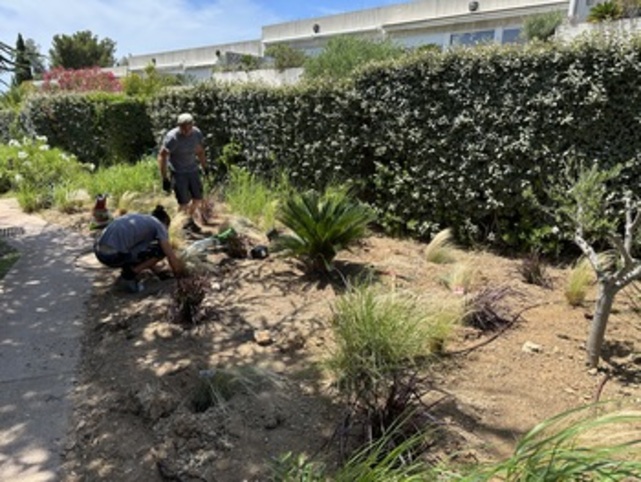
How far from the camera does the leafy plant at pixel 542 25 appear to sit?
16094 millimetres

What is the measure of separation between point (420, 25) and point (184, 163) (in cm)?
→ 1920

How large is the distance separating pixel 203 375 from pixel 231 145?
6955 millimetres

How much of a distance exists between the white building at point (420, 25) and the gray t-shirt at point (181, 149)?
9.89m

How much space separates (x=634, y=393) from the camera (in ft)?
10.1

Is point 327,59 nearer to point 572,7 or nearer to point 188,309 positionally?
point 572,7

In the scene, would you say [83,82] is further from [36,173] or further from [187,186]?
[187,186]

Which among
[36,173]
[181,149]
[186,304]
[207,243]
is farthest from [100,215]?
[186,304]

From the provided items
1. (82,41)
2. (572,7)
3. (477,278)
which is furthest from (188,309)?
(82,41)

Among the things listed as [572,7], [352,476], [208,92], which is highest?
[572,7]

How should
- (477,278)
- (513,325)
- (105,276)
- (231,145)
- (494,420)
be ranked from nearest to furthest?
1. (494,420)
2. (513,325)
3. (477,278)
4. (105,276)
5. (231,145)

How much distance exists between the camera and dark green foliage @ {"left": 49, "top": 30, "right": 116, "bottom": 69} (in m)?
50.2

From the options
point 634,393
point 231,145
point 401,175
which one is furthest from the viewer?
point 231,145

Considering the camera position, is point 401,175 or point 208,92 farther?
point 208,92

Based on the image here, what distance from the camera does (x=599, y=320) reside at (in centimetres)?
327
